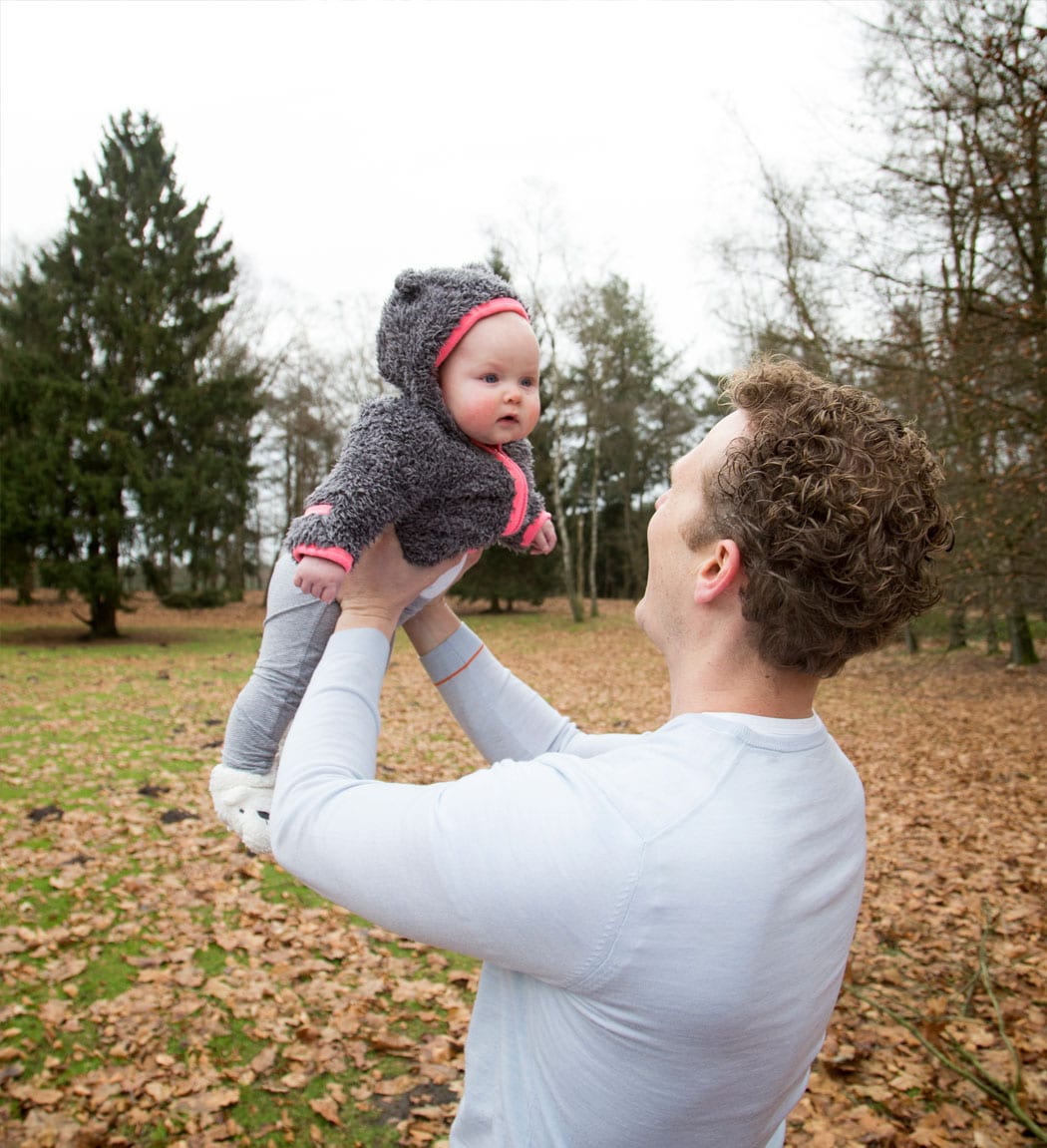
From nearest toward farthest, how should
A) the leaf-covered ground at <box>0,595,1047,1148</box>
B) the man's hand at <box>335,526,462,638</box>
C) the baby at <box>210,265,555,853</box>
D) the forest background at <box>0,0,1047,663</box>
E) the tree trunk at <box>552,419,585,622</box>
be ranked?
the man's hand at <box>335,526,462,638</box> < the baby at <box>210,265,555,853</box> < the leaf-covered ground at <box>0,595,1047,1148</box> < the forest background at <box>0,0,1047,663</box> < the tree trunk at <box>552,419,585,622</box>

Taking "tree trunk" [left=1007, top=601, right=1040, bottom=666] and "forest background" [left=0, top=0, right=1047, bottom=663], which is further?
"tree trunk" [left=1007, top=601, right=1040, bottom=666]

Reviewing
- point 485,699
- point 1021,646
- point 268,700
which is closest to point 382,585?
point 485,699

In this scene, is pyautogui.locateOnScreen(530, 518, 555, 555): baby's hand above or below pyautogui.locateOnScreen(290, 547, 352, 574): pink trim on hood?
above

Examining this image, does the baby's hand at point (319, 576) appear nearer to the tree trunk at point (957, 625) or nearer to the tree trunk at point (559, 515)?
the tree trunk at point (957, 625)

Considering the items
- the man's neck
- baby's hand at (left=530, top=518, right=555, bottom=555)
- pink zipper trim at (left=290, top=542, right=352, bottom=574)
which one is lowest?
the man's neck

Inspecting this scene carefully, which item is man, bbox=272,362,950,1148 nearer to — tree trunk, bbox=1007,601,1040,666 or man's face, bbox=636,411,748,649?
man's face, bbox=636,411,748,649

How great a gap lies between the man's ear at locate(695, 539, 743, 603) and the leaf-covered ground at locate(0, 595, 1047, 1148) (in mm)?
3025

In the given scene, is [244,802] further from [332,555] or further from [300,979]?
[300,979]

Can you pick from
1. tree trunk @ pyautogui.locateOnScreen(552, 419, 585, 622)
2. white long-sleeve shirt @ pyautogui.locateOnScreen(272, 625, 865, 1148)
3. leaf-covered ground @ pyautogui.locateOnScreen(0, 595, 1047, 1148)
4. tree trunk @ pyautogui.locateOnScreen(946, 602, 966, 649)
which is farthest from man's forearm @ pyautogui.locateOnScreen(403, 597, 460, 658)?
tree trunk @ pyautogui.locateOnScreen(552, 419, 585, 622)

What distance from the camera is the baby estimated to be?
68.7 inches

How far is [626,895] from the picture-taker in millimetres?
1033

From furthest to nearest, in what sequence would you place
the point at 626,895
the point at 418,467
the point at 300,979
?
1. the point at 300,979
2. the point at 418,467
3. the point at 626,895

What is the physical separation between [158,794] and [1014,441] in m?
9.50

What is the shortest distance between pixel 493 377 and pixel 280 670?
2.54ft
